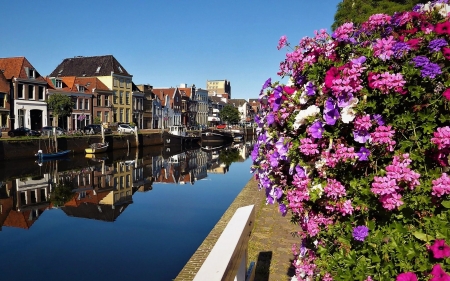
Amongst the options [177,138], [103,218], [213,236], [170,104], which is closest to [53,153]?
[103,218]

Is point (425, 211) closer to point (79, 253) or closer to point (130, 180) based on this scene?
point (79, 253)

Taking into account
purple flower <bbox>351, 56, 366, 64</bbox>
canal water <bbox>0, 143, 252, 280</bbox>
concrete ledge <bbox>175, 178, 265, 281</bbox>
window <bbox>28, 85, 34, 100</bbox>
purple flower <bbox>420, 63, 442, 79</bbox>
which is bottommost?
canal water <bbox>0, 143, 252, 280</bbox>

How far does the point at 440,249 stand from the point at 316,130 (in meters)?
0.90

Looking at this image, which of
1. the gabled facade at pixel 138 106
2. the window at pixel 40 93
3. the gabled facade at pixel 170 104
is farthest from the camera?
the gabled facade at pixel 170 104

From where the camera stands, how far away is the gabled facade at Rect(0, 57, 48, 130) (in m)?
37.5

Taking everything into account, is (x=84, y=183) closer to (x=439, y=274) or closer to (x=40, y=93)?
(x=439, y=274)

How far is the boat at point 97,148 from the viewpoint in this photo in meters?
33.9

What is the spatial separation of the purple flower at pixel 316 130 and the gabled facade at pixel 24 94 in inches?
1644

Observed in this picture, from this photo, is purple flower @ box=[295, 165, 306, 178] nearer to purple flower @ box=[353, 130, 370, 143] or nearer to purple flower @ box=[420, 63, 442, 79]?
purple flower @ box=[353, 130, 370, 143]

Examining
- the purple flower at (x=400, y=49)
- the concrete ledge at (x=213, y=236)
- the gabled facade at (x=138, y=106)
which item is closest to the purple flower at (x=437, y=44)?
the purple flower at (x=400, y=49)

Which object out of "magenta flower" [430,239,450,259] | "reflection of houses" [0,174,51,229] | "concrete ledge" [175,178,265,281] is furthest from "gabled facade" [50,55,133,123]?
"magenta flower" [430,239,450,259]

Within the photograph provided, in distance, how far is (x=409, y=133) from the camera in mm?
1996

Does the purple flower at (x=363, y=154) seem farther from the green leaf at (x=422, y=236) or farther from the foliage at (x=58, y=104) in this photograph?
the foliage at (x=58, y=104)

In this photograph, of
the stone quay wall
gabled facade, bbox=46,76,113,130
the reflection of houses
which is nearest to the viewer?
the reflection of houses
